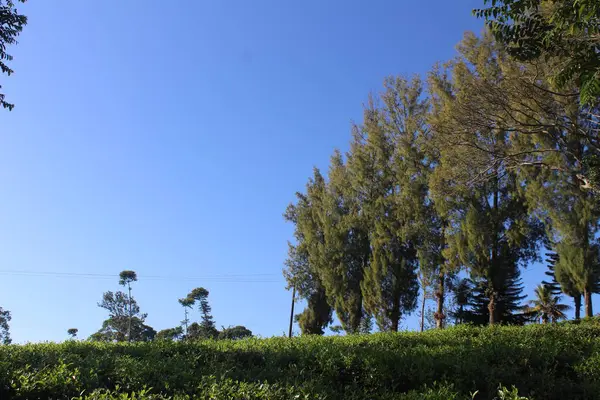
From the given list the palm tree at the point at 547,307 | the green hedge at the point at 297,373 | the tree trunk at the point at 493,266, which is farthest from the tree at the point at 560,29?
the palm tree at the point at 547,307

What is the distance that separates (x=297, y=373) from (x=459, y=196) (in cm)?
1465

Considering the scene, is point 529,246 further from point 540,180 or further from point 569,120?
point 569,120

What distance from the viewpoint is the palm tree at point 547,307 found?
3323 cm

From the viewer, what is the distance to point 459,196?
1898 centimetres

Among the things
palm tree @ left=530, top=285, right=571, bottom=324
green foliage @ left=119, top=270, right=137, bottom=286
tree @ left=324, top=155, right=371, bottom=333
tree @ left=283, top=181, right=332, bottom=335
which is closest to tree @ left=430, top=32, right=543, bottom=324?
tree @ left=324, top=155, right=371, bottom=333

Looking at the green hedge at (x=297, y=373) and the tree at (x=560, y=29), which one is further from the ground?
the tree at (x=560, y=29)

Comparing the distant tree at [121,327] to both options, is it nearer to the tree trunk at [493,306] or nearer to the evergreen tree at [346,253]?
the evergreen tree at [346,253]

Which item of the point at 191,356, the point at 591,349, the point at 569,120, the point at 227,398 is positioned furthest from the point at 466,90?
the point at 227,398

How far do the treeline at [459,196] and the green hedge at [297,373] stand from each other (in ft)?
26.6

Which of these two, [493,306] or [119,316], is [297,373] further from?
[119,316]

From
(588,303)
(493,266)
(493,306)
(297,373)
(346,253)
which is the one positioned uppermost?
(346,253)

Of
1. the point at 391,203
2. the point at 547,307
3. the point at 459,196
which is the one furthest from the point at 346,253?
the point at 547,307

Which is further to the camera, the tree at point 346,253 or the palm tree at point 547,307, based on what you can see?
the palm tree at point 547,307

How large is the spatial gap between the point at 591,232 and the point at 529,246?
7.30 feet
